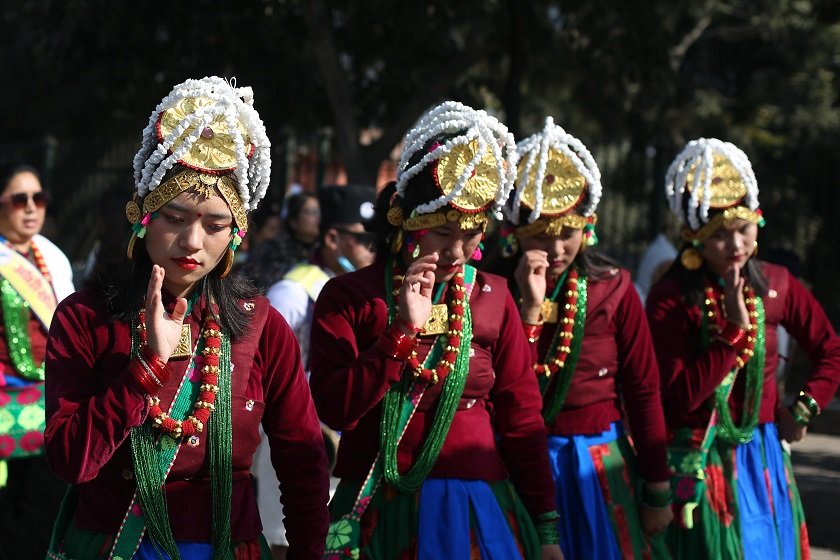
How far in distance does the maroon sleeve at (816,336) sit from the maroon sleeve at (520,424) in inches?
74.2

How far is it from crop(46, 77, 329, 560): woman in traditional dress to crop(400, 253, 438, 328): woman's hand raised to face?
1.68 ft

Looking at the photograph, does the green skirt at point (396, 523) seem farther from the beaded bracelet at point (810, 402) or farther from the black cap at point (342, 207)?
the black cap at point (342, 207)

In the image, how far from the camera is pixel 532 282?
15.3 ft

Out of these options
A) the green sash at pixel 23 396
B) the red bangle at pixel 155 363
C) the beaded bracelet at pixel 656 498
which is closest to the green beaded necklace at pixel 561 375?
the beaded bracelet at pixel 656 498

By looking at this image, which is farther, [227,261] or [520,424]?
[520,424]

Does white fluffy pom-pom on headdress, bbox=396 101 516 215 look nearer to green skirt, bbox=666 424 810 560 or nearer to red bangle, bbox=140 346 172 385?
red bangle, bbox=140 346 172 385

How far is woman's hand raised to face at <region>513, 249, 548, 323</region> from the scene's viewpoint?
15.3 feet

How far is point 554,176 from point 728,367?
114 cm

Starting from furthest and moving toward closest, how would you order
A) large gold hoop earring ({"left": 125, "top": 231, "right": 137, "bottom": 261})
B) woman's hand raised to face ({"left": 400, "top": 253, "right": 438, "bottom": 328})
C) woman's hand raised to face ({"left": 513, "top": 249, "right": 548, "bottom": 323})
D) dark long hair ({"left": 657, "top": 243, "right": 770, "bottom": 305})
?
dark long hair ({"left": 657, "top": 243, "right": 770, "bottom": 305}) → woman's hand raised to face ({"left": 513, "top": 249, "right": 548, "bottom": 323}) → woman's hand raised to face ({"left": 400, "top": 253, "right": 438, "bottom": 328}) → large gold hoop earring ({"left": 125, "top": 231, "right": 137, "bottom": 261})

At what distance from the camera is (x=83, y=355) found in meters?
3.07

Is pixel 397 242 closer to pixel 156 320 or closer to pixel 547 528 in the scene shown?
pixel 547 528

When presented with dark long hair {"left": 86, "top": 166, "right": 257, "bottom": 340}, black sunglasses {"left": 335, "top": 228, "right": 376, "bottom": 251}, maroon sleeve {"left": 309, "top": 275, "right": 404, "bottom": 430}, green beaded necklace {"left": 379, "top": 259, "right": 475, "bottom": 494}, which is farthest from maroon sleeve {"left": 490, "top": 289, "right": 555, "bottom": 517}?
black sunglasses {"left": 335, "top": 228, "right": 376, "bottom": 251}

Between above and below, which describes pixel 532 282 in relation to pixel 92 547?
above

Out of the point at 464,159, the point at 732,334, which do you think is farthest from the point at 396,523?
the point at 732,334
